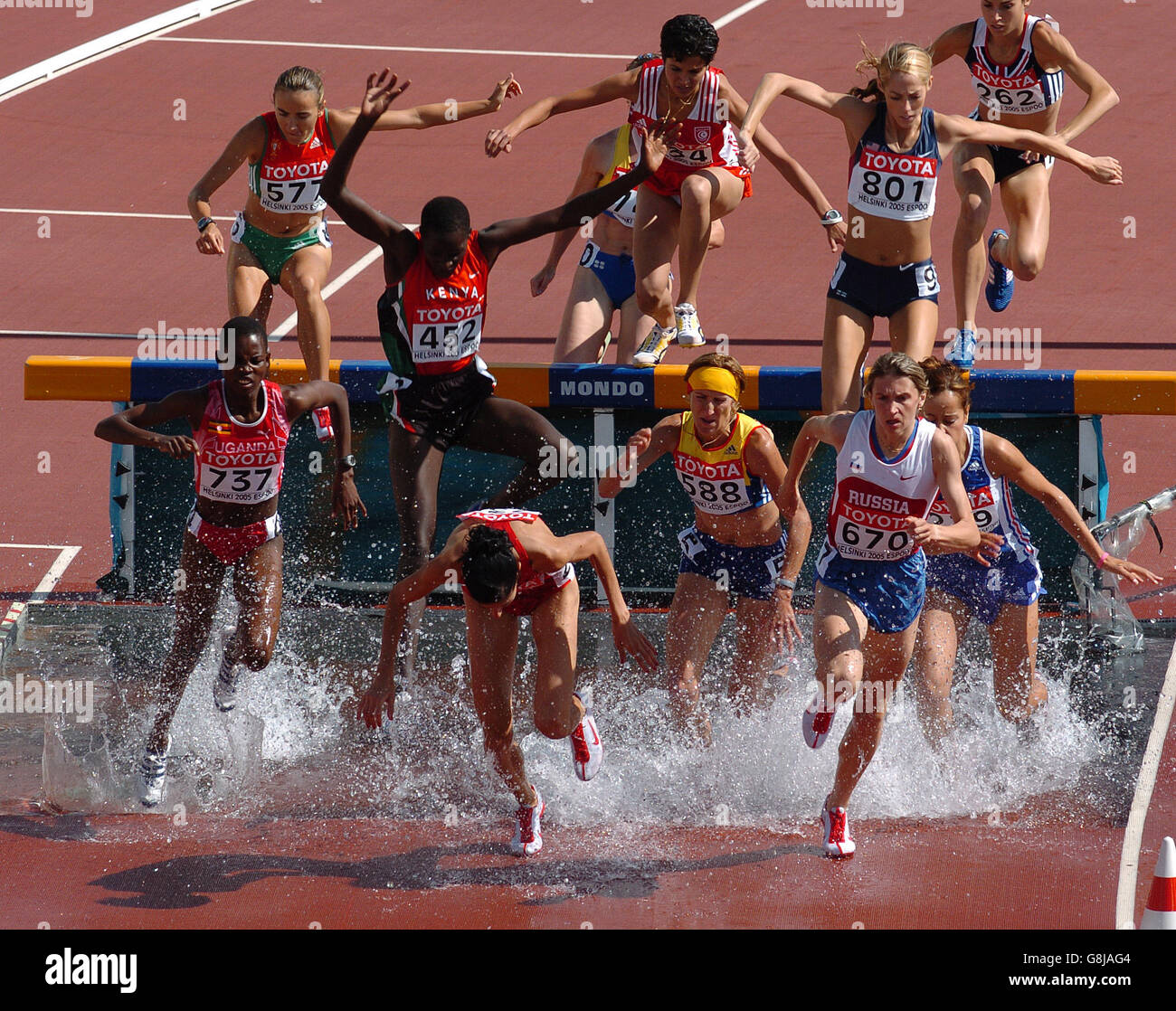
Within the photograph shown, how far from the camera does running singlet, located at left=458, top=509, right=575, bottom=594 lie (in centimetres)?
799

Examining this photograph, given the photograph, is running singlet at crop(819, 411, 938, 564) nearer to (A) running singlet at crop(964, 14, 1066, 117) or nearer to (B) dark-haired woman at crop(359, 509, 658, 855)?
(B) dark-haired woman at crop(359, 509, 658, 855)

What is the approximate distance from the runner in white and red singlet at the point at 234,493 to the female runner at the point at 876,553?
2720 millimetres

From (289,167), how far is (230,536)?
255 cm

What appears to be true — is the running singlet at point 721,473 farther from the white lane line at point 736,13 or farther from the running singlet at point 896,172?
the white lane line at point 736,13

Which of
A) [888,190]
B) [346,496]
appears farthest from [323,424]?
[888,190]

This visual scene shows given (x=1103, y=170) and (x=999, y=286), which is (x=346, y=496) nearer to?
(x=1103, y=170)

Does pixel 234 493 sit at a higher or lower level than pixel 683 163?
lower

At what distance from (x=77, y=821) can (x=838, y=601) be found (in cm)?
394

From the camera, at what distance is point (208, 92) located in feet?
66.1

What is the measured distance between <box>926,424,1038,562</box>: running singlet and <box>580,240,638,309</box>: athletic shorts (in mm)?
2947

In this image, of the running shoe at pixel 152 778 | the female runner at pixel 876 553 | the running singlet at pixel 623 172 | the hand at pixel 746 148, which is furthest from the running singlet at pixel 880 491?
the running shoe at pixel 152 778

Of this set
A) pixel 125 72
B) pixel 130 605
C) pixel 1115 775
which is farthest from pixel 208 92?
pixel 1115 775

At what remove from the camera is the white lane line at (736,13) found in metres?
22.3

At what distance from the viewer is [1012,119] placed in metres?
11.0
